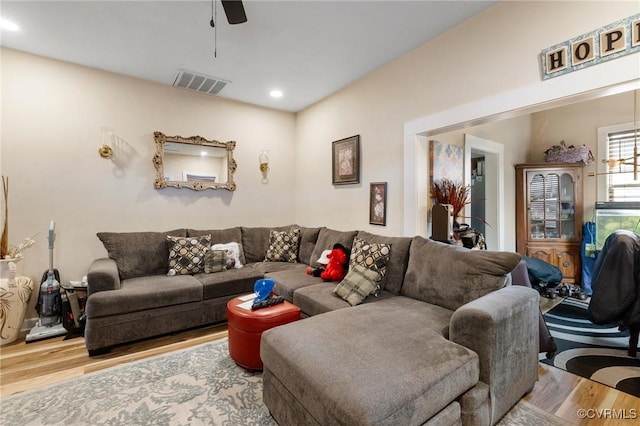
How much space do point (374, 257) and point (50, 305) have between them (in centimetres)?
320

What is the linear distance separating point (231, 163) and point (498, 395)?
3779 millimetres

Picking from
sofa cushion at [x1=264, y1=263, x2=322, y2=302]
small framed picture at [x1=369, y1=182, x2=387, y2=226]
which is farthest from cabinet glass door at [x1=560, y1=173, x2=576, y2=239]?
sofa cushion at [x1=264, y1=263, x2=322, y2=302]

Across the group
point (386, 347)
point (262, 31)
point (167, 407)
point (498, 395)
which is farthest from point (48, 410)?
point (262, 31)

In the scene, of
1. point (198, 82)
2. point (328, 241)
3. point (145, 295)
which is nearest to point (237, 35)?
point (198, 82)

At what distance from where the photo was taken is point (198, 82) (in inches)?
138

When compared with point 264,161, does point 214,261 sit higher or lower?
lower

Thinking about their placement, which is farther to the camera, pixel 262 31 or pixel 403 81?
pixel 403 81

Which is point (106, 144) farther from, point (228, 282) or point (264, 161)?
point (228, 282)

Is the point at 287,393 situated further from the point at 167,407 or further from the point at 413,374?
the point at 167,407

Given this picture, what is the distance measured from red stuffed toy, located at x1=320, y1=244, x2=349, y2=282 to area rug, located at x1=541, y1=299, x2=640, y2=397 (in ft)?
5.87

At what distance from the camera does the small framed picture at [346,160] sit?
355 cm

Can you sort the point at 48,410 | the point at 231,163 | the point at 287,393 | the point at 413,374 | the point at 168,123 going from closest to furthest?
the point at 413,374 < the point at 287,393 < the point at 48,410 < the point at 168,123 < the point at 231,163

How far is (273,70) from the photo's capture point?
10.6ft

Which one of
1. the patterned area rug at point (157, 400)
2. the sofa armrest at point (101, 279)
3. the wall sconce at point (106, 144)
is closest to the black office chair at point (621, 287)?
the patterned area rug at point (157, 400)
